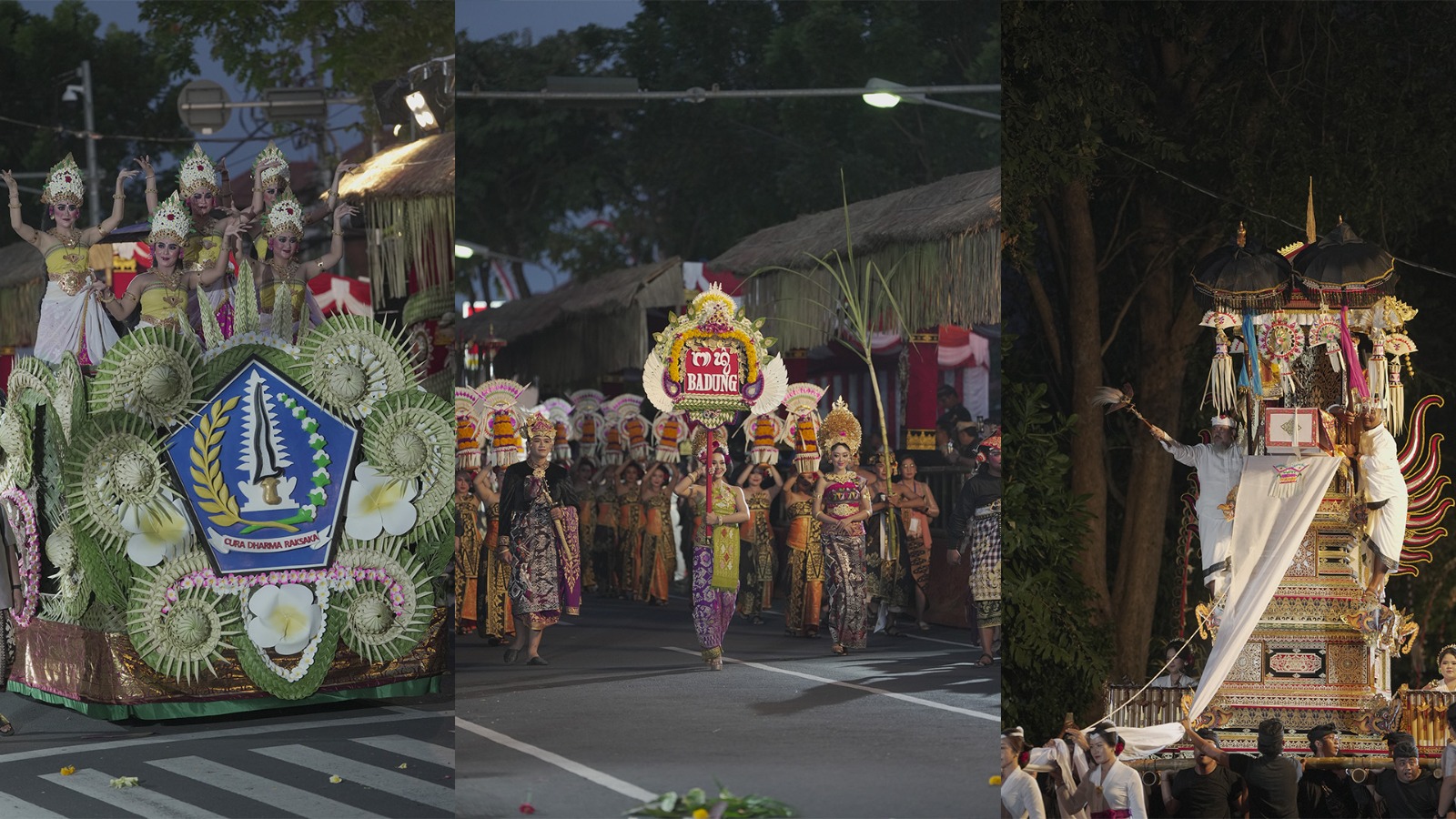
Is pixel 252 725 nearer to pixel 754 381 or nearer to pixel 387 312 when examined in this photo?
pixel 387 312

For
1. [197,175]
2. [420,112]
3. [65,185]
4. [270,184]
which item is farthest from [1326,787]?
[65,185]

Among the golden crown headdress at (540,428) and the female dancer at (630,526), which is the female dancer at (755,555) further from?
the golden crown headdress at (540,428)

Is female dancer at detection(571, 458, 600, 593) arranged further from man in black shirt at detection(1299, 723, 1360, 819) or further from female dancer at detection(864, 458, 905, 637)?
man in black shirt at detection(1299, 723, 1360, 819)

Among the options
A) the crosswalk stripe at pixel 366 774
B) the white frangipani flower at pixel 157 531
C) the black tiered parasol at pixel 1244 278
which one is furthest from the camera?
the white frangipani flower at pixel 157 531

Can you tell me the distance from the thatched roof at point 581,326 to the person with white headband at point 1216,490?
2.69 m

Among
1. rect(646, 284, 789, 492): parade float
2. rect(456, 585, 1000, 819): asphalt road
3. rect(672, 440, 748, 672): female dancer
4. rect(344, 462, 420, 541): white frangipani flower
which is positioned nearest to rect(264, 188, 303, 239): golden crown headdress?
rect(344, 462, 420, 541): white frangipani flower

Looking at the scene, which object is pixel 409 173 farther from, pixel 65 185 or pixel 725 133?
pixel 725 133

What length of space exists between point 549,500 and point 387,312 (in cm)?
290

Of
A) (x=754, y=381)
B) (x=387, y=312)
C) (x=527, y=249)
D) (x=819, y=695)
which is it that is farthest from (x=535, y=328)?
(x=387, y=312)

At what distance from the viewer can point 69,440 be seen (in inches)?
323

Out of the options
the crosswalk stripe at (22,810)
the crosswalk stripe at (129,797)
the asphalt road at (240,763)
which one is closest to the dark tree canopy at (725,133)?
the asphalt road at (240,763)

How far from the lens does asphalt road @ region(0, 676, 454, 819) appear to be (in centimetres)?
657

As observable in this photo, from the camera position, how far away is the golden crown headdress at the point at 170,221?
844 centimetres

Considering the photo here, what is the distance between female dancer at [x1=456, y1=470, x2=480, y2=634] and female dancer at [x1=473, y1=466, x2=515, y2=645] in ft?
0.13
